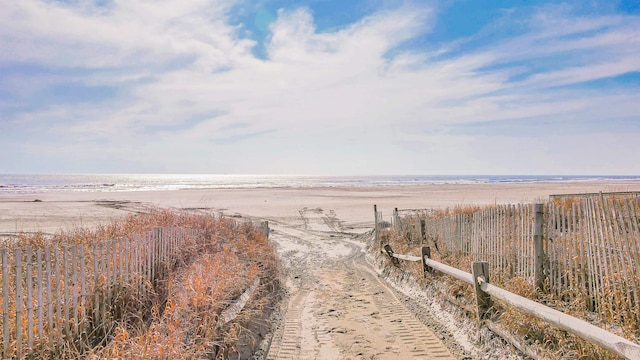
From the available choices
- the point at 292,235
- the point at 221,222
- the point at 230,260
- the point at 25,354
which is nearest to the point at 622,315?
the point at 230,260

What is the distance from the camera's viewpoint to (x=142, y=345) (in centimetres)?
430

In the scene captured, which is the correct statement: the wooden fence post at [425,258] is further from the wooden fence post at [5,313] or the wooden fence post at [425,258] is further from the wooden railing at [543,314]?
the wooden fence post at [5,313]

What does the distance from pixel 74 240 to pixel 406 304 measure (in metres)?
7.20

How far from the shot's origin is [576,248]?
6090 mm

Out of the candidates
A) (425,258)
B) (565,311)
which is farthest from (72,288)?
(425,258)

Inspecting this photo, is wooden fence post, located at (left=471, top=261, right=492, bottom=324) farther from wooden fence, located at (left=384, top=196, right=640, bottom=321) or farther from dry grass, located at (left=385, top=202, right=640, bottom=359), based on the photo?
wooden fence, located at (left=384, top=196, right=640, bottom=321)

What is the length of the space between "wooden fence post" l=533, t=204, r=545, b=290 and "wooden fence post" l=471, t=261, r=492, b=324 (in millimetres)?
952

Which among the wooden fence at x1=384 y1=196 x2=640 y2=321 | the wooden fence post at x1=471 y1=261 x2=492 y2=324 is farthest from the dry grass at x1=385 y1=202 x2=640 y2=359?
the wooden fence post at x1=471 y1=261 x2=492 y2=324

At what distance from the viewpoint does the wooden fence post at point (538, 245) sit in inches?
260

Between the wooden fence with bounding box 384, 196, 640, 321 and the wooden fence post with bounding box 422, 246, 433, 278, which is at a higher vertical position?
the wooden fence with bounding box 384, 196, 640, 321

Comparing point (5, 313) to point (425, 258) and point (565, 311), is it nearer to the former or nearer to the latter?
point (565, 311)

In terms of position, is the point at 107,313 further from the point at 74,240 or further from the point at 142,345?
the point at 74,240

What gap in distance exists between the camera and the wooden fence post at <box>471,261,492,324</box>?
617cm

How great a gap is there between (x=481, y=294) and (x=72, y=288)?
5574 mm
